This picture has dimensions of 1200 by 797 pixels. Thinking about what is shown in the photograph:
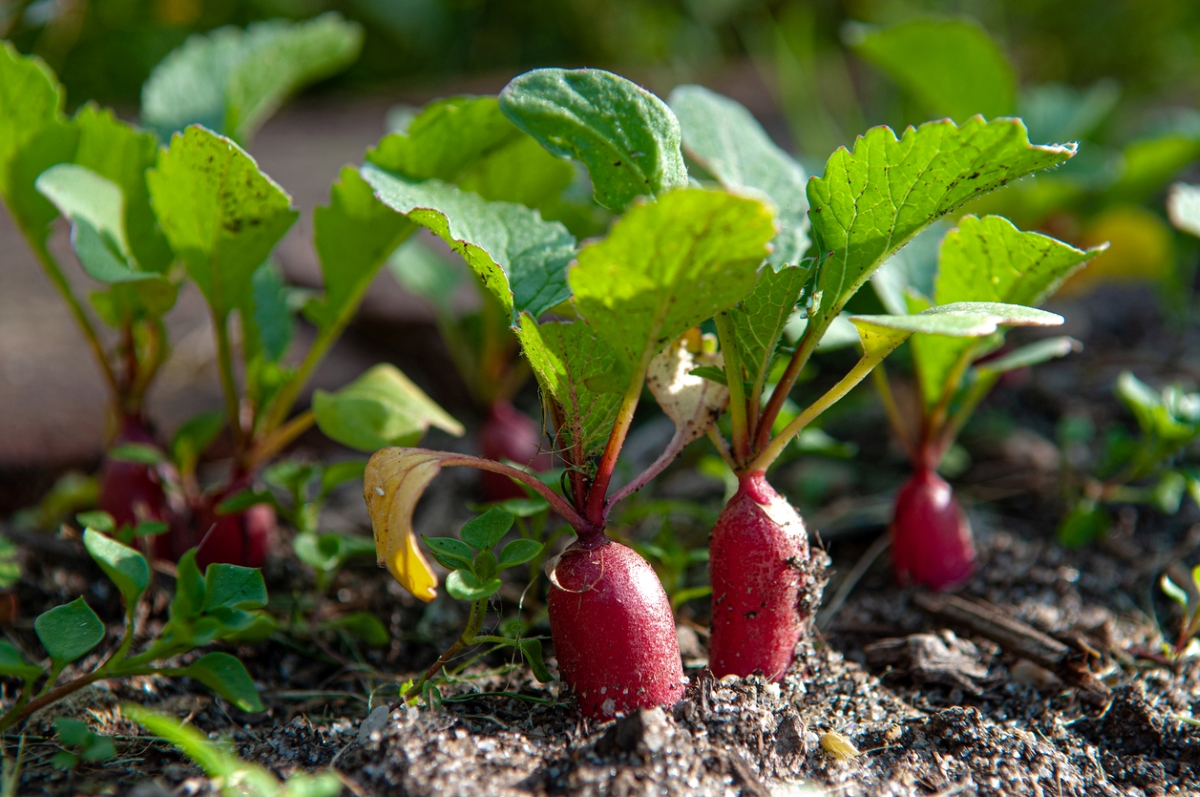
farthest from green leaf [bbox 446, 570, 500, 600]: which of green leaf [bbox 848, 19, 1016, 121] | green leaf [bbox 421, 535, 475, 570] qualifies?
green leaf [bbox 848, 19, 1016, 121]

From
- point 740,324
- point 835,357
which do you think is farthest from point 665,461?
point 835,357

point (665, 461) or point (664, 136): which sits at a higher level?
point (664, 136)

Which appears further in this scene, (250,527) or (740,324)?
(250,527)

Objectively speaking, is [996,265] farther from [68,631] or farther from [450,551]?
[68,631]

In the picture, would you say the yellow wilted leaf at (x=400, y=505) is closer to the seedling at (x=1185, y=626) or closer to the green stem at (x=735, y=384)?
the green stem at (x=735, y=384)

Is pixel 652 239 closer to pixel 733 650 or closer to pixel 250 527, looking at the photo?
pixel 733 650

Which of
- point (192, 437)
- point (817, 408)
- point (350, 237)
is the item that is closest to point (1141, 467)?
point (817, 408)
